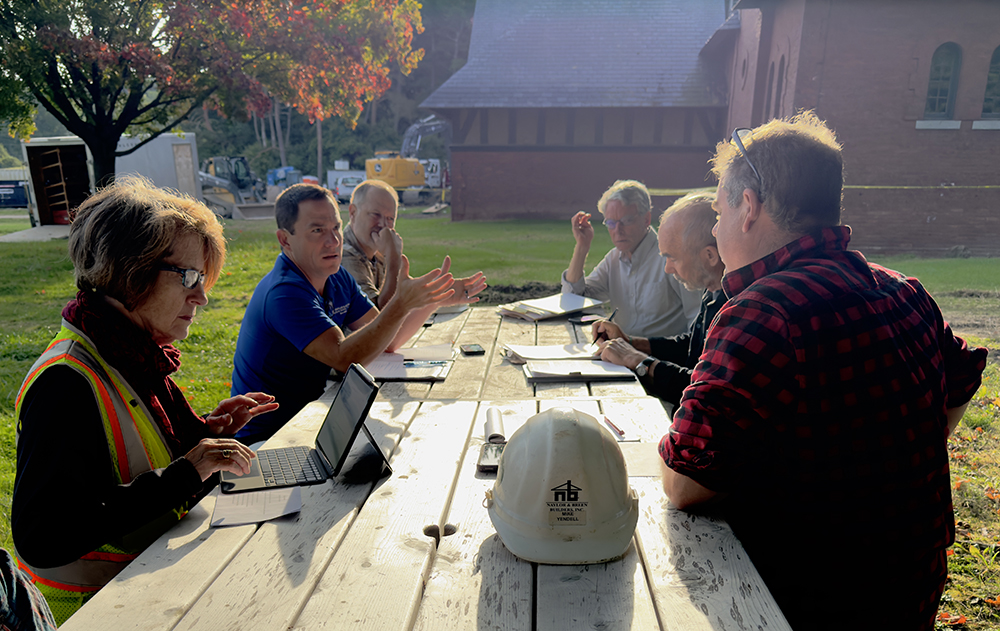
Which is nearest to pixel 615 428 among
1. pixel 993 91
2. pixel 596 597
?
pixel 596 597

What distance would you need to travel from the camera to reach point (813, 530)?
1.52 meters

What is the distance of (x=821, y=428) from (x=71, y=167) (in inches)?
820

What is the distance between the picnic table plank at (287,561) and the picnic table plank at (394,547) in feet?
0.12

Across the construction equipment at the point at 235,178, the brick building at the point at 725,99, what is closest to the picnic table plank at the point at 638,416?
the brick building at the point at 725,99

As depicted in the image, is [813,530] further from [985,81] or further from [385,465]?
[985,81]

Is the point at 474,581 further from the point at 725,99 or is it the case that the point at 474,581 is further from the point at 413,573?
the point at 725,99

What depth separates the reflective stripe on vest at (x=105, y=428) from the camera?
5.32ft

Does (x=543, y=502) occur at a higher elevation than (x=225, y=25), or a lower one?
lower

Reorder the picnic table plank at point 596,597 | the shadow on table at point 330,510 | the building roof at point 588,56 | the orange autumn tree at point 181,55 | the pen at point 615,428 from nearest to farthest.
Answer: the picnic table plank at point 596,597 < the shadow on table at point 330,510 < the pen at point 615,428 < the orange autumn tree at point 181,55 < the building roof at point 588,56

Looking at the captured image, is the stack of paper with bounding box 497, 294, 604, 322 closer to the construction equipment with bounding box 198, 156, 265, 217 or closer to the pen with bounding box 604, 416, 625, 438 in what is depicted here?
the pen with bounding box 604, 416, 625, 438

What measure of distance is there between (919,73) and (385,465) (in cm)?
1581

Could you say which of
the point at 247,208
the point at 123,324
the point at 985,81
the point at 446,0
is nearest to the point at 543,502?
the point at 123,324

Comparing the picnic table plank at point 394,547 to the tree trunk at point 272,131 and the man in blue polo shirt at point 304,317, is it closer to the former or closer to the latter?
the man in blue polo shirt at point 304,317

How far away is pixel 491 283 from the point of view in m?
9.61
